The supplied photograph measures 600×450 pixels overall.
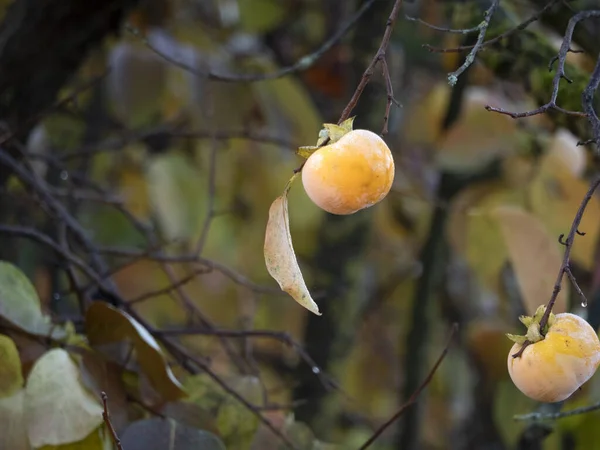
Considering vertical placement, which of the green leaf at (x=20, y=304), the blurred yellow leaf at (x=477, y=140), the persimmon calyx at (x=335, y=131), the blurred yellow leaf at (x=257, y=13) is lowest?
A: the green leaf at (x=20, y=304)

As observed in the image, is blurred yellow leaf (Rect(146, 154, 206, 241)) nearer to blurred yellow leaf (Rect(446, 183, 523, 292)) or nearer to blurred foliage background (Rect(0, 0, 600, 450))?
blurred foliage background (Rect(0, 0, 600, 450))

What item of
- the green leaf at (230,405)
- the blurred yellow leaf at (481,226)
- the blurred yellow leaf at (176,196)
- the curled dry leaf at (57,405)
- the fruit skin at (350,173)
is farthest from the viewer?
the blurred yellow leaf at (176,196)

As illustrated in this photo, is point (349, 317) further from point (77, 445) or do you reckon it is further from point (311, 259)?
point (77, 445)

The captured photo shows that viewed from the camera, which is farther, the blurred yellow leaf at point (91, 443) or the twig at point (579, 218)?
the blurred yellow leaf at point (91, 443)

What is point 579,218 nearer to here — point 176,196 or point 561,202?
point 561,202

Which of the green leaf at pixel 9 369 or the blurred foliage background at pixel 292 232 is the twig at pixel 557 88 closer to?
the blurred foliage background at pixel 292 232

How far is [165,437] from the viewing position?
60cm

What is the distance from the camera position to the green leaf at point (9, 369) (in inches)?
21.9

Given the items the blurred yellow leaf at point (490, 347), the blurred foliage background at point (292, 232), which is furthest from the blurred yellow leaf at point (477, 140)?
the blurred yellow leaf at point (490, 347)


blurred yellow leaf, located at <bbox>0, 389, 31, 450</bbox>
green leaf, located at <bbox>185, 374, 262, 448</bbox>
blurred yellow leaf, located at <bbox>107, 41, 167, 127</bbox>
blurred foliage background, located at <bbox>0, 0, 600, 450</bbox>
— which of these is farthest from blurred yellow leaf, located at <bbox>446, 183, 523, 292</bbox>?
blurred yellow leaf, located at <bbox>0, 389, 31, 450</bbox>

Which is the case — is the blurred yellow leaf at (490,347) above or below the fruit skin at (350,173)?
below

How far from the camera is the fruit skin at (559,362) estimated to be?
1.36ft

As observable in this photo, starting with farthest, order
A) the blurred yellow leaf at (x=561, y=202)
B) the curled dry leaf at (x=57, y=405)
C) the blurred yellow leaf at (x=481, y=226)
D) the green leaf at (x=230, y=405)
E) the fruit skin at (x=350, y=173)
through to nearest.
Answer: the blurred yellow leaf at (x=481, y=226), the blurred yellow leaf at (x=561, y=202), the green leaf at (x=230, y=405), the curled dry leaf at (x=57, y=405), the fruit skin at (x=350, y=173)

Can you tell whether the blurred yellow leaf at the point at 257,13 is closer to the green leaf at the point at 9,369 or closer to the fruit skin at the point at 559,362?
the green leaf at the point at 9,369
